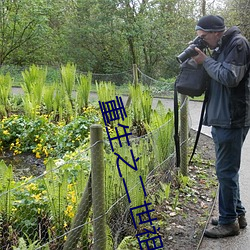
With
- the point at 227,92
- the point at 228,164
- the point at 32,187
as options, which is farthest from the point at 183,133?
the point at 32,187

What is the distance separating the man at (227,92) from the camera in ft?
9.42

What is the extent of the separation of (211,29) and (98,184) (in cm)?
157

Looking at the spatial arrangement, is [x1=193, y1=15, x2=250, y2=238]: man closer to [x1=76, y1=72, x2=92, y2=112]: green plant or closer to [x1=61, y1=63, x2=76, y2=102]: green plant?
[x1=76, y1=72, x2=92, y2=112]: green plant

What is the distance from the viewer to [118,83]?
12320mm

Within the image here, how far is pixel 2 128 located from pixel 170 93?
5.88 m

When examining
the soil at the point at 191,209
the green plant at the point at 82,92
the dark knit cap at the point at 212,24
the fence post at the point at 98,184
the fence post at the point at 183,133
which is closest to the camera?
the fence post at the point at 98,184

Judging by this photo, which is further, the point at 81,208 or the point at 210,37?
the point at 210,37

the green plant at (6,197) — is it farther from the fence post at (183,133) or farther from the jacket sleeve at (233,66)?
the fence post at (183,133)

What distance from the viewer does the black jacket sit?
2.86 meters

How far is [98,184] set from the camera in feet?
7.82

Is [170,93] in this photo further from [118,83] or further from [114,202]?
[114,202]

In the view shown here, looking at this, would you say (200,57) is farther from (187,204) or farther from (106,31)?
(106,31)

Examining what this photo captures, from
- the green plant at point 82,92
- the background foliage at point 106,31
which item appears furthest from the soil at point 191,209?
the background foliage at point 106,31

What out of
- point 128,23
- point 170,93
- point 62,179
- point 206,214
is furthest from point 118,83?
point 62,179
